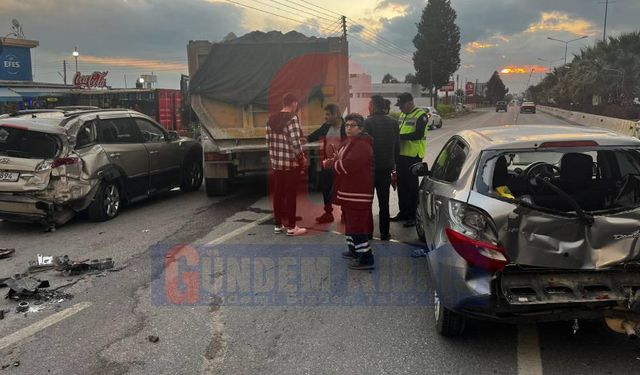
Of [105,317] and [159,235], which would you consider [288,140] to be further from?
[105,317]

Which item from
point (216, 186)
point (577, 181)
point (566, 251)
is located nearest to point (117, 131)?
point (216, 186)

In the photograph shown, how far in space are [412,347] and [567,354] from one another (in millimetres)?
1023

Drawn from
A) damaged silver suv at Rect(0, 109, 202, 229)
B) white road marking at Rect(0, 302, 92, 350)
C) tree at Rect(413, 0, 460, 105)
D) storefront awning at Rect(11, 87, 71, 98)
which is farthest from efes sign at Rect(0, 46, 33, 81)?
tree at Rect(413, 0, 460, 105)

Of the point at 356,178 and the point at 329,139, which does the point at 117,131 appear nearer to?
the point at 329,139

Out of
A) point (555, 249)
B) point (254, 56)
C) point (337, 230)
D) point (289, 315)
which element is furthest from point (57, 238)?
point (555, 249)

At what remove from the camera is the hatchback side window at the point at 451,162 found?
4.17 meters

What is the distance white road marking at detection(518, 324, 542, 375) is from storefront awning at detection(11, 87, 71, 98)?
23.2 metres

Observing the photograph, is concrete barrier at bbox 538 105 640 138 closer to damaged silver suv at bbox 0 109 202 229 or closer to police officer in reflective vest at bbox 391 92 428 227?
police officer in reflective vest at bbox 391 92 428 227

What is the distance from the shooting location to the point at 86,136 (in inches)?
301

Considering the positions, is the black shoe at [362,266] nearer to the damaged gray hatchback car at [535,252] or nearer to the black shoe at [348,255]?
the black shoe at [348,255]

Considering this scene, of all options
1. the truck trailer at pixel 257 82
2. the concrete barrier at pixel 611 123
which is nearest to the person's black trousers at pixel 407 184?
the truck trailer at pixel 257 82

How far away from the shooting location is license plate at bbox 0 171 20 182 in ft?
23.0

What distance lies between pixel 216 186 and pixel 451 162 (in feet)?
18.7

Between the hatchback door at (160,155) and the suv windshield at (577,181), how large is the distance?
6.52 metres
